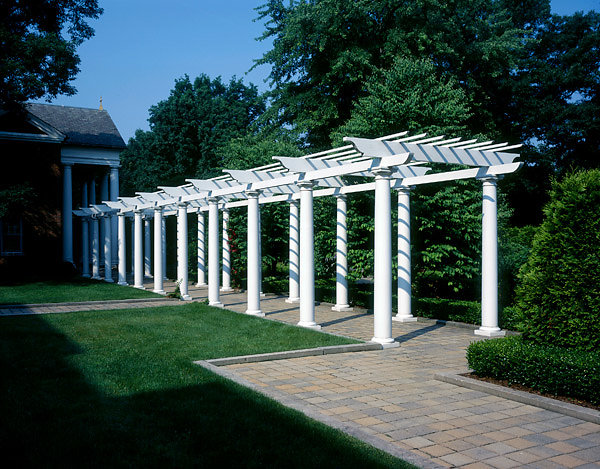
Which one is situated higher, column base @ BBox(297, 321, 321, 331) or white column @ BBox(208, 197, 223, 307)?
white column @ BBox(208, 197, 223, 307)

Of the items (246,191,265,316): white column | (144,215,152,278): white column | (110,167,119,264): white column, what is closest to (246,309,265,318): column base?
(246,191,265,316): white column

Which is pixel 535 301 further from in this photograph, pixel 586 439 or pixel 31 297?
pixel 31 297

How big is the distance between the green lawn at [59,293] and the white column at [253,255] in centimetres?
683

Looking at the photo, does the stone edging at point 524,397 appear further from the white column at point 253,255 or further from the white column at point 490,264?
the white column at point 253,255

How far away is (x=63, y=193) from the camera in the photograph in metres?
35.9

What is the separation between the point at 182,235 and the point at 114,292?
4.24 m

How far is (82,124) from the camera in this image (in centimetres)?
4112

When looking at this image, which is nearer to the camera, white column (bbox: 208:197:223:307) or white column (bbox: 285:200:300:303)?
white column (bbox: 208:197:223:307)

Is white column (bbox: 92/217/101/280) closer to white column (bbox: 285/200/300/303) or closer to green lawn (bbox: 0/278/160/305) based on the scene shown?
green lawn (bbox: 0/278/160/305)

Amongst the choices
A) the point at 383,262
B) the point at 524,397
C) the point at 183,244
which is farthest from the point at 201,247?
the point at 524,397

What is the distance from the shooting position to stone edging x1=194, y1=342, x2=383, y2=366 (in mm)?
9984

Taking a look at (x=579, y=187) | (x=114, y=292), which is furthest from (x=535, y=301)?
(x=114, y=292)

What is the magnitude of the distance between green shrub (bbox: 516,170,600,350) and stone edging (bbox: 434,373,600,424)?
109cm

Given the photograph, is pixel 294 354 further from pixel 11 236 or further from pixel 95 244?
pixel 11 236
